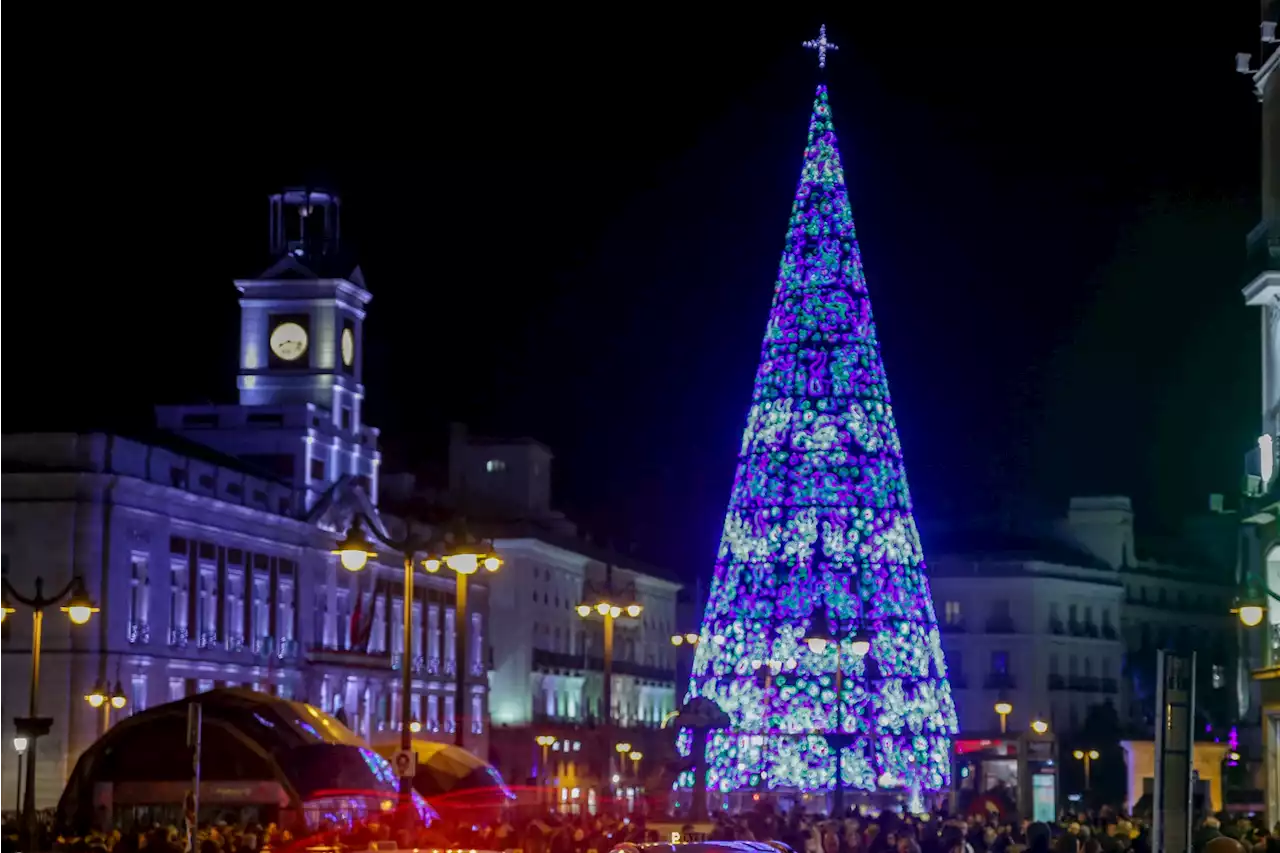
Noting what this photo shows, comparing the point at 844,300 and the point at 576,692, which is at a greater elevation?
the point at 844,300

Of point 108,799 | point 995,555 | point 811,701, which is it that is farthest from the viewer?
point 995,555

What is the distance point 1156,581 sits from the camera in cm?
12744

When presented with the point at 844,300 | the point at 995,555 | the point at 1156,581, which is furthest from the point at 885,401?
the point at 1156,581

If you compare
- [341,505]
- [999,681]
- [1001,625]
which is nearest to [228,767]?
[341,505]

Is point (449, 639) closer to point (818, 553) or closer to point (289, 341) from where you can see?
point (289, 341)

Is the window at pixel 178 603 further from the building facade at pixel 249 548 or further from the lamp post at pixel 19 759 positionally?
the lamp post at pixel 19 759

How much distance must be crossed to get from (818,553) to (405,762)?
33831mm

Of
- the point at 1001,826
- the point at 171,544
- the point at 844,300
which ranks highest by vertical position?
the point at 844,300

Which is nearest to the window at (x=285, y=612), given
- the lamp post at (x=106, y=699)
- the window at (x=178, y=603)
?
the window at (x=178, y=603)

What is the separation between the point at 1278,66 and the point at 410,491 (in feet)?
228

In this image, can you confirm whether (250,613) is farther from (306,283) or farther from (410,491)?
(410,491)

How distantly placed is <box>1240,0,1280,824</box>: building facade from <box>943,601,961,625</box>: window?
260 feet

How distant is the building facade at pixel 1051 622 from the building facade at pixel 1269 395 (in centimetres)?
7514

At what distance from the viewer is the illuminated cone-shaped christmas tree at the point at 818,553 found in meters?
59.6
